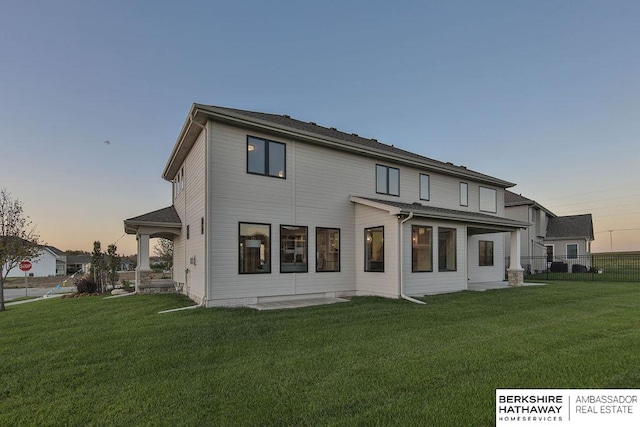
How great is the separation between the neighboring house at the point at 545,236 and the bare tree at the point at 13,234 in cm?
2764

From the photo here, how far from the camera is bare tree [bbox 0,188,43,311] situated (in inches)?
478

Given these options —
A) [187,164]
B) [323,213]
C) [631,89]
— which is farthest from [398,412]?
[631,89]

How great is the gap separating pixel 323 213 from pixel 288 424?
8321 mm

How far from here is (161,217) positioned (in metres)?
12.6

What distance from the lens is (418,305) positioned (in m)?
9.05

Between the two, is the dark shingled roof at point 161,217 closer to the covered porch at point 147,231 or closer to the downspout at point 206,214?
the covered porch at point 147,231

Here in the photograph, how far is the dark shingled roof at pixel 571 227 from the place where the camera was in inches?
972

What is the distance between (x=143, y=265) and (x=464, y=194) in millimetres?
14408

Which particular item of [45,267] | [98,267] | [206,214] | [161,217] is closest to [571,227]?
[206,214]

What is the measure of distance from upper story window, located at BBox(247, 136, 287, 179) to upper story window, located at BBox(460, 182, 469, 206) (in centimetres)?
937

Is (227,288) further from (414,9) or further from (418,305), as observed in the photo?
(414,9)

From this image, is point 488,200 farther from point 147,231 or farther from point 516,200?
point 147,231

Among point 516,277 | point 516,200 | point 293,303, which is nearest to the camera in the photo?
point 293,303

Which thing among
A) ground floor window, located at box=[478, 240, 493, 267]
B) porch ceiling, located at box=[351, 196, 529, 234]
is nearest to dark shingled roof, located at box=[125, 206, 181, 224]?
porch ceiling, located at box=[351, 196, 529, 234]
